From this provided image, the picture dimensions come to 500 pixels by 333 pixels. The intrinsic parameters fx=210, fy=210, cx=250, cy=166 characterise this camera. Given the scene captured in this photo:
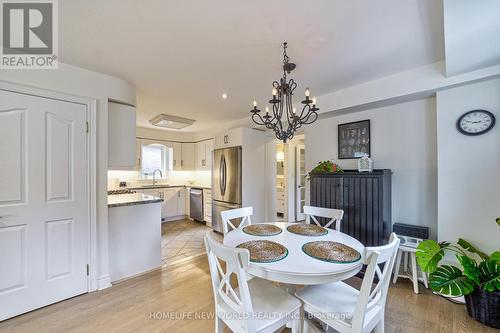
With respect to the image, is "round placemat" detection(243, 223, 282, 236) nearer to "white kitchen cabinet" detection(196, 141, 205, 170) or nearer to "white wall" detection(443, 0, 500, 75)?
"white wall" detection(443, 0, 500, 75)

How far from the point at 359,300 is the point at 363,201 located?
1541 mm

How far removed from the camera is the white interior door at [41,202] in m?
1.87

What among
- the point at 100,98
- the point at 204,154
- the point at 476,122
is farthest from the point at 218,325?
the point at 204,154

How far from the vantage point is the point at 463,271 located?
6.24 ft

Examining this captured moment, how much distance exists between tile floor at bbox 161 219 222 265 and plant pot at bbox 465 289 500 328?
315 cm

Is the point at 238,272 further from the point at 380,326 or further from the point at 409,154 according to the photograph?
the point at 409,154

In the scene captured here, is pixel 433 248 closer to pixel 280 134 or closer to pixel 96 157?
pixel 280 134

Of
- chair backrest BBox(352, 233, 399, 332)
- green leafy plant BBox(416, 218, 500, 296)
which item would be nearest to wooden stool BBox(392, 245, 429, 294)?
green leafy plant BBox(416, 218, 500, 296)

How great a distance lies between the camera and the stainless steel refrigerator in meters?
4.07

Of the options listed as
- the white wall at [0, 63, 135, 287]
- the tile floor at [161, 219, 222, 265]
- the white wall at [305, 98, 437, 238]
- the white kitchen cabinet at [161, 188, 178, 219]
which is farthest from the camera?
the white kitchen cabinet at [161, 188, 178, 219]

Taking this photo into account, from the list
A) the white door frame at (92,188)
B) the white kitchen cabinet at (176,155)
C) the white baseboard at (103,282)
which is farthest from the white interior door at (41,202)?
the white kitchen cabinet at (176,155)

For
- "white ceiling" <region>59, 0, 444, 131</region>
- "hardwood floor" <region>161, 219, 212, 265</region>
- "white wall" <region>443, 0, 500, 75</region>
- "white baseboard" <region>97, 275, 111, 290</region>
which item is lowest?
"hardwood floor" <region>161, 219, 212, 265</region>

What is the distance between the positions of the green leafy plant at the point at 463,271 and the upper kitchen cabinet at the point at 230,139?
3075mm

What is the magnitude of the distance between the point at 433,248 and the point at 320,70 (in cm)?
207
